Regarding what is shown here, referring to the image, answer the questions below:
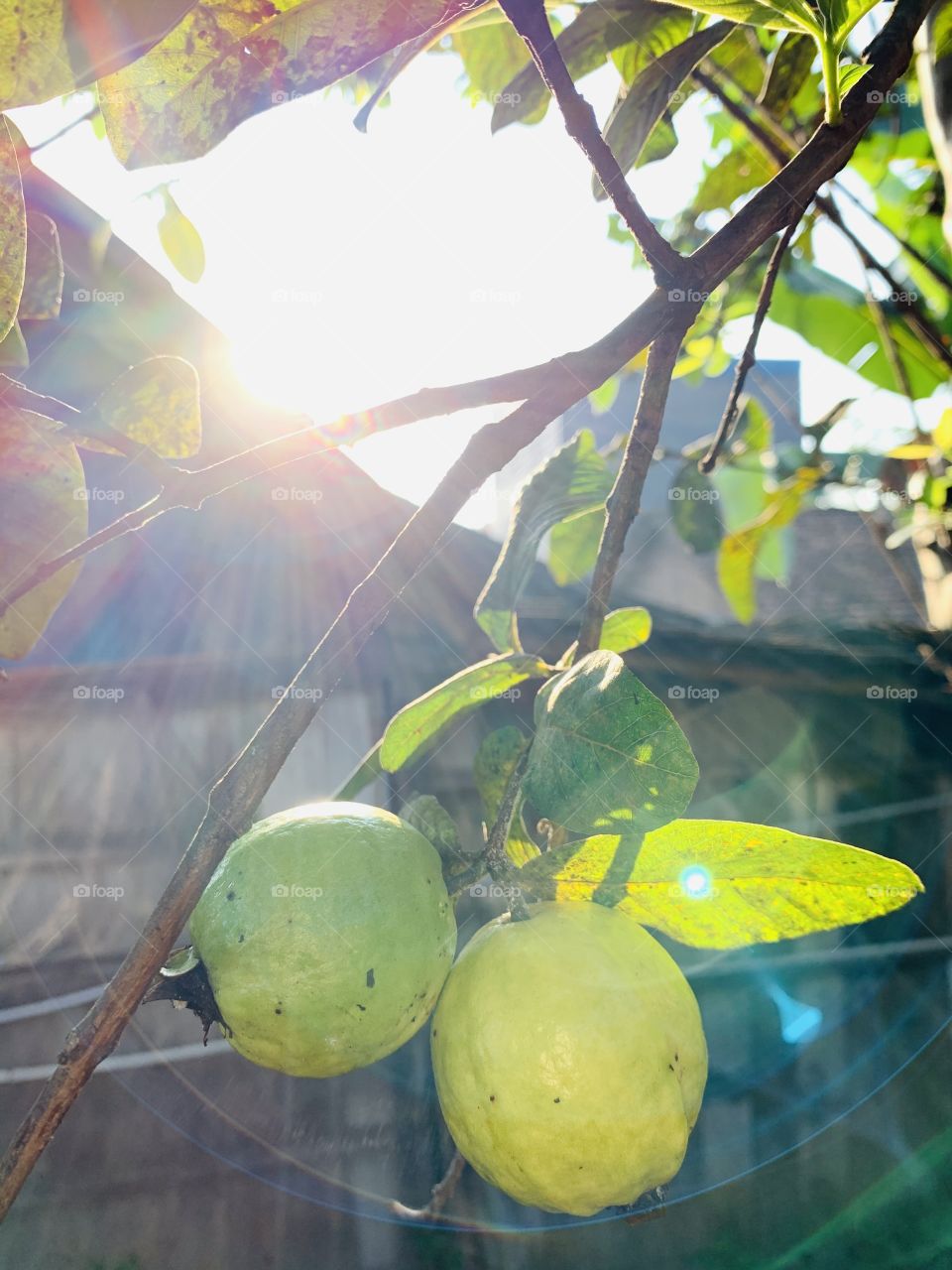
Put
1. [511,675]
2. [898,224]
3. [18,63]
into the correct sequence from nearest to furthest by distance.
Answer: [18,63] → [511,675] → [898,224]

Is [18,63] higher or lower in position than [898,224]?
higher

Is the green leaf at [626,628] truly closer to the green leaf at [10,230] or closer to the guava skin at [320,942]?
the guava skin at [320,942]

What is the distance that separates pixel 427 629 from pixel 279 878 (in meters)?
2.28

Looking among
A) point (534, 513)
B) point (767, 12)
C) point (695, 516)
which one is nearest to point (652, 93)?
point (767, 12)

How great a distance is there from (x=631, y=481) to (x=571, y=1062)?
40 cm

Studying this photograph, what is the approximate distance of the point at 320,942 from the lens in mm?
520

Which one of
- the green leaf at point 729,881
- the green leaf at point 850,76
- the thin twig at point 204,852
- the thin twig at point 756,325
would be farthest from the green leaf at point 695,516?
the thin twig at point 204,852

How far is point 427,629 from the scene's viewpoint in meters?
2.81

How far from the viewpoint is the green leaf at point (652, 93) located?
0.85 metres

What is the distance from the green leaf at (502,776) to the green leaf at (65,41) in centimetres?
49

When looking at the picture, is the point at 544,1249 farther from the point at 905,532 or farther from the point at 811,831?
the point at 811,831

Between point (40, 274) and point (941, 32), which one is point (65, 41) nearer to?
point (40, 274)

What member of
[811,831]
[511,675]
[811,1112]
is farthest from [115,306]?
[811,831]

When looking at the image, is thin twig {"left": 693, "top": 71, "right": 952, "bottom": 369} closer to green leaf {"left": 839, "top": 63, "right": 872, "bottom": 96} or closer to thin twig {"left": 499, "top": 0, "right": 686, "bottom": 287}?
green leaf {"left": 839, "top": 63, "right": 872, "bottom": 96}
